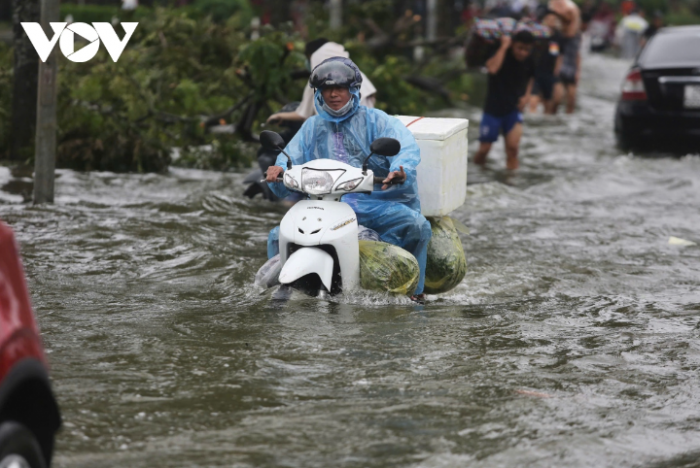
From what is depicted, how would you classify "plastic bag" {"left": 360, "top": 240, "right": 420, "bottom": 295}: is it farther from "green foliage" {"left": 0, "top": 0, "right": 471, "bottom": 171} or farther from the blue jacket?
"green foliage" {"left": 0, "top": 0, "right": 471, "bottom": 171}

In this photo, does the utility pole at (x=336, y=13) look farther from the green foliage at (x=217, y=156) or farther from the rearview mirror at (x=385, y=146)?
the rearview mirror at (x=385, y=146)

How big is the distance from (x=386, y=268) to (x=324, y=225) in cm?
50

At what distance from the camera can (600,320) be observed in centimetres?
695

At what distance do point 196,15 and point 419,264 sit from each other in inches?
464

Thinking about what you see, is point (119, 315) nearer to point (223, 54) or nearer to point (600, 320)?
point (600, 320)

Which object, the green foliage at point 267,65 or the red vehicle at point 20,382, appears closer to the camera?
the red vehicle at point 20,382

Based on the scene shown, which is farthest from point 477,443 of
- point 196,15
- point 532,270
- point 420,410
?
point 196,15

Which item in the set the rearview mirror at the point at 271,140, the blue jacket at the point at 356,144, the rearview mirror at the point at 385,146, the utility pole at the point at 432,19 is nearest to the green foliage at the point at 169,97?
the blue jacket at the point at 356,144

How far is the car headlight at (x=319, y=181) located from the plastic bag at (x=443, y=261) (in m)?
1.21

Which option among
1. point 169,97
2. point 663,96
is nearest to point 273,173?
point 169,97

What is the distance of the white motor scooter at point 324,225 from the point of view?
6.39m

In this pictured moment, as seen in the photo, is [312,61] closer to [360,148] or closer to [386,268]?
[360,148]

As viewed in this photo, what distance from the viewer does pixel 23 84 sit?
12062mm

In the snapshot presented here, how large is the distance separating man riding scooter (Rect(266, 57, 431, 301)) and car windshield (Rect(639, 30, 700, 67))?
9.02 meters
